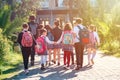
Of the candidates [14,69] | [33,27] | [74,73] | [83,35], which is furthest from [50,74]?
[33,27]

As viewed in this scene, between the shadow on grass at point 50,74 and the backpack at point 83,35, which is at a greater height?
the backpack at point 83,35

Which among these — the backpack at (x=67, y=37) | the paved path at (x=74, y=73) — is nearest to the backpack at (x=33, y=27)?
the paved path at (x=74, y=73)

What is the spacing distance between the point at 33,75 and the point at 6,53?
127cm

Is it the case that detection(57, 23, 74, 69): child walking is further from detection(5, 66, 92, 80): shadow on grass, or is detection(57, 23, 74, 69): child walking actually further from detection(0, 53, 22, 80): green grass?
detection(0, 53, 22, 80): green grass

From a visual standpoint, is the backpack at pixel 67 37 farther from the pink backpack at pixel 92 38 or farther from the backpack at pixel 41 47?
the pink backpack at pixel 92 38

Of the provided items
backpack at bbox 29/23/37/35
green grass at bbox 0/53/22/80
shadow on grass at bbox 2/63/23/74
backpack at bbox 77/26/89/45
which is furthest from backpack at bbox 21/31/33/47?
backpack at bbox 29/23/37/35

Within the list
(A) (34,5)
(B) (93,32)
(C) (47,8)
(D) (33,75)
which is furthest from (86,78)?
(C) (47,8)

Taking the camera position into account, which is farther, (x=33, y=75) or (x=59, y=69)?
(x=59, y=69)

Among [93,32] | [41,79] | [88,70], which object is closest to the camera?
[41,79]

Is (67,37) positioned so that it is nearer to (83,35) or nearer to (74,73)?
(83,35)

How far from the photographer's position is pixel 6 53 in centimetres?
1461

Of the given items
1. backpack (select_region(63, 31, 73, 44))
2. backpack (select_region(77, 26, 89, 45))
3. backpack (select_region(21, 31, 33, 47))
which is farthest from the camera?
backpack (select_region(63, 31, 73, 44))

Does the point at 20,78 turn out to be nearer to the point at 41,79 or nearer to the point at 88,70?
the point at 41,79

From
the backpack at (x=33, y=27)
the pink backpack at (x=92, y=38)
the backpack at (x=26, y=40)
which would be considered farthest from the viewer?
the backpack at (x=33, y=27)
